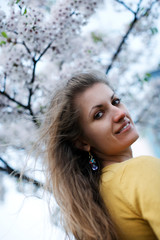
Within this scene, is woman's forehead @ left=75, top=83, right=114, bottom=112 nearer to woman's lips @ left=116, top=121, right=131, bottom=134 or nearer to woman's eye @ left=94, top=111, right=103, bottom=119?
woman's eye @ left=94, top=111, right=103, bottom=119

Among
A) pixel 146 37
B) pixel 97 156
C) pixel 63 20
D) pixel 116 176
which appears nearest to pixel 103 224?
pixel 116 176

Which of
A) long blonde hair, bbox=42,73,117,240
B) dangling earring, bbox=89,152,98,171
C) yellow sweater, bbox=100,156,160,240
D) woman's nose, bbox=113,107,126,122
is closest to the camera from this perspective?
yellow sweater, bbox=100,156,160,240

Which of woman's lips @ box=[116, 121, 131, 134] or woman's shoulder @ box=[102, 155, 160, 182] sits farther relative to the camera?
woman's lips @ box=[116, 121, 131, 134]

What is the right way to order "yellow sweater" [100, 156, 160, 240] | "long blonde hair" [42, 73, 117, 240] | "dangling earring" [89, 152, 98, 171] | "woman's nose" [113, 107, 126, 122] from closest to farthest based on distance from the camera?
"yellow sweater" [100, 156, 160, 240], "long blonde hair" [42, 73, 117, 240], "woman's nose" [113, 107, 126, 122], "dangling earring" [89, 152, 98, 171]

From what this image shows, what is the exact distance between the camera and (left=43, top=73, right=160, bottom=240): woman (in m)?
0.99

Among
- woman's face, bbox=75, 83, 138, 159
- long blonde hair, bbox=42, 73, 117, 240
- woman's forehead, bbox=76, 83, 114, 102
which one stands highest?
woman's forehead, bbox=76, 83, 114, 102

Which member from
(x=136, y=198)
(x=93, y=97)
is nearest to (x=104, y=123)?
(x=93, y=97)

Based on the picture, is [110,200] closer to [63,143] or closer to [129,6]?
[63,143]

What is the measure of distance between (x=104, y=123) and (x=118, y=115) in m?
0.09

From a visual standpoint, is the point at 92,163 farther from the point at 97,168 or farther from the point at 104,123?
the point at 104,123

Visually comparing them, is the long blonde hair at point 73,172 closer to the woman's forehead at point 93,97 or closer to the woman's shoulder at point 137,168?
the woman's forehead at point 93,97

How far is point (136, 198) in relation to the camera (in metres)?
0.98

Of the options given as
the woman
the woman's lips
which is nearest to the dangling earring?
the woman

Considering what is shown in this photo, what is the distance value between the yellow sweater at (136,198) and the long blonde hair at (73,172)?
0.08 m
